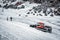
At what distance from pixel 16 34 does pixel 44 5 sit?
3381cm

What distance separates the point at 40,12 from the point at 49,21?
12.1 meters

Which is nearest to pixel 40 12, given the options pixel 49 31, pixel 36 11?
pixel 36 11

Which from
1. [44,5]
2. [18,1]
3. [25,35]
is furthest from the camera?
[18,1]

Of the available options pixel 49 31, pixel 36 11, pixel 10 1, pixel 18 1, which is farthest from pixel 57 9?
pixel 10 1

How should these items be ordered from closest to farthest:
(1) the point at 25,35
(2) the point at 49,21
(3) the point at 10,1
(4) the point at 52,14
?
(1) the point at 25,35 < (2) the point at 49,21 < (4) the point at 52,14 < (3) the point at 10,1

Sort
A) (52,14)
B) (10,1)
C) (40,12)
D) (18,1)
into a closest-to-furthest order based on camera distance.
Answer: (52,14) < (40,12) < (18,1) < (10,1)

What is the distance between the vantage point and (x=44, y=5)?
6900 cm

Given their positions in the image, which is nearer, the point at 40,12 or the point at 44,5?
the point at 40,12

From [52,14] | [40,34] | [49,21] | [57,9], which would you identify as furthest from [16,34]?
[57,9]

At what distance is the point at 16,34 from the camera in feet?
122

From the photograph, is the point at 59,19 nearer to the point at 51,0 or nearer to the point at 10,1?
the point at 51,0

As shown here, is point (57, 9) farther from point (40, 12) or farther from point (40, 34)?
point (40, 34)

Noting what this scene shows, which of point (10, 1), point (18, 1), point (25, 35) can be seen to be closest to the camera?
point (25, 35)

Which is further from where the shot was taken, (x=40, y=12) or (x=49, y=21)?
(x=40, y=12)
